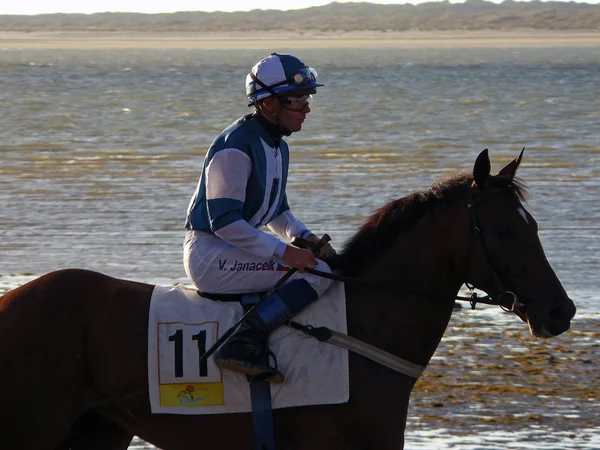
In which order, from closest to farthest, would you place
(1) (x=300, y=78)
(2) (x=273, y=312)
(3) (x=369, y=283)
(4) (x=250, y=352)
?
(4) (x=250, y=352) < (2) (x=273, y=312) < (3) (x=369, y=283) < (1) (x=300, y=78)

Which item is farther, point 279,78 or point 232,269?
point 279,78

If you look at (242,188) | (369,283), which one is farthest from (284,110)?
(369,283)

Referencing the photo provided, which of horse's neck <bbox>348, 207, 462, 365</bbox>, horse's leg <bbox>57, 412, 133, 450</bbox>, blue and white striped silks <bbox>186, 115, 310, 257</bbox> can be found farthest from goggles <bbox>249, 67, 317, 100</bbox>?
horse's leg <bbox>57, 412, 133, 450</bbox>

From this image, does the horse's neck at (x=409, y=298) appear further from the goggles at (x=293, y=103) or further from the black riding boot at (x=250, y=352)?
the goggles at (x=293, y=103)

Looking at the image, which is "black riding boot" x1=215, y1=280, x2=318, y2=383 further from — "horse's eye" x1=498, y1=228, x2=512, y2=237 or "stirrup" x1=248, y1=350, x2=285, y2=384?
"horse's eye" x1=498, y1=228, x2=512, y2=237

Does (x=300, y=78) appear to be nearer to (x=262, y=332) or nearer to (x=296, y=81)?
(x=296, y=81)

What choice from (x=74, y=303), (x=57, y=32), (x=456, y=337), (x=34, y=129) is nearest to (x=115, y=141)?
(x=34, y=129)

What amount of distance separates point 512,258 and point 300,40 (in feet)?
483

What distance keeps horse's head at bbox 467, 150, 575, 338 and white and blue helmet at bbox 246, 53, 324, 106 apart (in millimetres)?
902

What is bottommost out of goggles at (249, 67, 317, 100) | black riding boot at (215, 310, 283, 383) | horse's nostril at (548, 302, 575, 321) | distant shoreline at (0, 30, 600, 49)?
distant shoreline at (0, 30, 600, 49)

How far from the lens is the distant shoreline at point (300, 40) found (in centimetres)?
13862

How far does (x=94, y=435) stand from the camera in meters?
5.46

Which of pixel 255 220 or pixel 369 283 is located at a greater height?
pixel 255 220

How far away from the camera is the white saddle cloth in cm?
529
